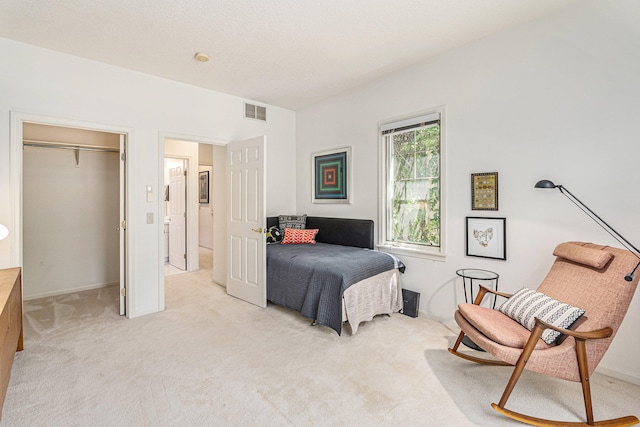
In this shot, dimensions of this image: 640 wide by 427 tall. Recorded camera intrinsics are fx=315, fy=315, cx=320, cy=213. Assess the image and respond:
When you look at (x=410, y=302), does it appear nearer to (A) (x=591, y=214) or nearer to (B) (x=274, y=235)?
(A) (x=591, y=214)

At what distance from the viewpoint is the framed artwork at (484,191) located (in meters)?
2.85

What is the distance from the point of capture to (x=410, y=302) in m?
3.43

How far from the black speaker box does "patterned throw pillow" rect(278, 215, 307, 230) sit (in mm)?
1708

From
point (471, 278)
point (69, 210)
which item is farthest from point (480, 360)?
point (69, 210)

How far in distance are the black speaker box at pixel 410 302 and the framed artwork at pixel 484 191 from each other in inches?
44.3

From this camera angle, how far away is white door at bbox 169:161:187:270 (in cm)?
550

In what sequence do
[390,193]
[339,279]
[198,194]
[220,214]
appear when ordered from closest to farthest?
1. [339,279]
2. [390,193]
3. [220,214]
4. [198,194]

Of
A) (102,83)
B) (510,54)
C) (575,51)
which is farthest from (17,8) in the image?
(575,51)

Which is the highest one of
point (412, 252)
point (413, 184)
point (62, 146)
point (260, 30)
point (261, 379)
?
point (260, 30)

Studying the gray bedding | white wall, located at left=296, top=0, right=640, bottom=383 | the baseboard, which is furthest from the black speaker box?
the baseboard

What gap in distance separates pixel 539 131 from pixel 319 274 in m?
2.26

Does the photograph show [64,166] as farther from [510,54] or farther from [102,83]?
[510,54]

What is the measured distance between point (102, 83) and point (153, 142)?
71 centimetres

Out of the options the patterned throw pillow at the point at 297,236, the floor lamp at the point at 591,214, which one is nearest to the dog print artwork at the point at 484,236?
the floor lamp at the point at 591,214
